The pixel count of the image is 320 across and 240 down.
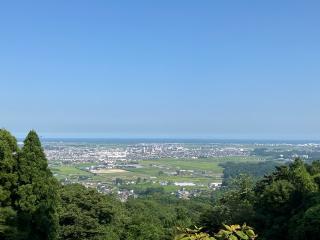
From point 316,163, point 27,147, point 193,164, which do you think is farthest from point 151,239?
point 193,164

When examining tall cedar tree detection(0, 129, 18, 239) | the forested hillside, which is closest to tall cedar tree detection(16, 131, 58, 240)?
the forested hillside

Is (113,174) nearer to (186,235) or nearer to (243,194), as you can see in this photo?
(243,194)

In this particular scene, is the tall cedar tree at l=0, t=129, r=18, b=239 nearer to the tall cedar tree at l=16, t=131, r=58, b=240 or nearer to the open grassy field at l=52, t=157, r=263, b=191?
the tall cedar tree at l=16, t=131, r=58, b=240

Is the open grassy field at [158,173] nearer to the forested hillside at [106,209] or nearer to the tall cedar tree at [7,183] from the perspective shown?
the forested hillside at [106,209]

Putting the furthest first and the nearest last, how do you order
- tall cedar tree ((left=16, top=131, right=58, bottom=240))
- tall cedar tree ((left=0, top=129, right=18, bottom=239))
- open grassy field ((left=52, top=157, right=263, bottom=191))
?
open grassy field ((left=52, top=157, right=263, bottom=191)) → tall cedar tree ((left=16, top=131, right=58, bottom=240)) → tall cedar tree ((left=0, top=129, right=18, bottom=239))

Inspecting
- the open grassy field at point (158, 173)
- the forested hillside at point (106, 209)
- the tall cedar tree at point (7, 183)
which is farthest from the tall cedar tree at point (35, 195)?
the open grassy field at point (158, 173)

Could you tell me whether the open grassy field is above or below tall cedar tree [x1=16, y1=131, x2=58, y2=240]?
below

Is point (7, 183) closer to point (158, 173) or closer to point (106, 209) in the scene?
point (106, 209)
